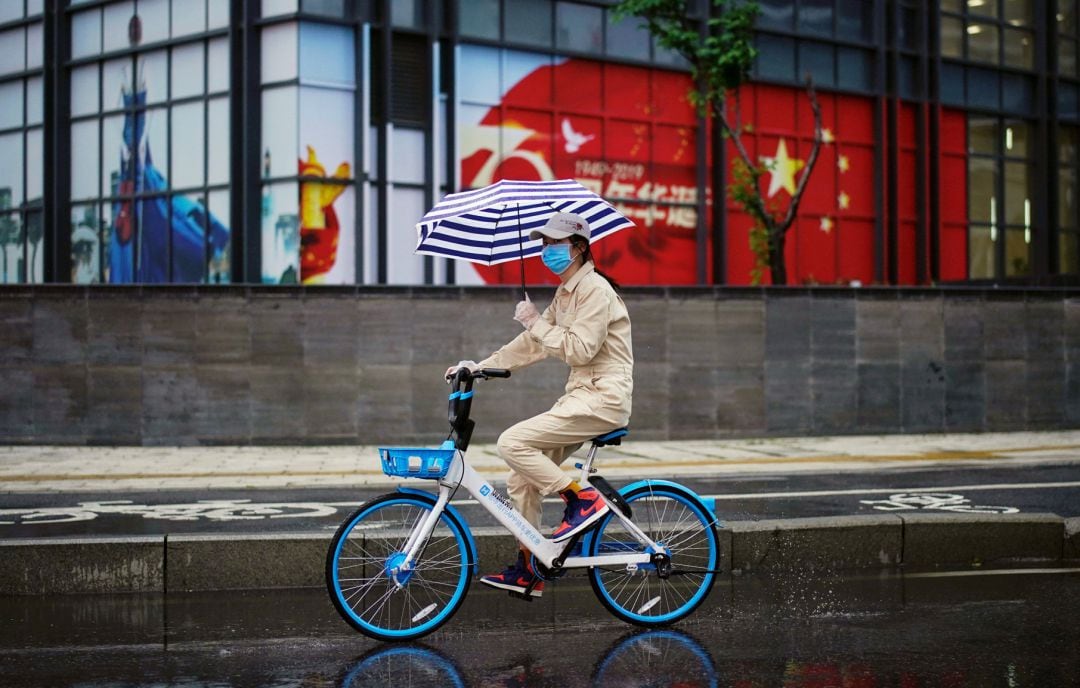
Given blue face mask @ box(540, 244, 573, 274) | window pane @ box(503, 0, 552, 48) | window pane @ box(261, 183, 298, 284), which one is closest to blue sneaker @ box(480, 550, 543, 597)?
blue face mask @ box(540, 244, 573, 274)

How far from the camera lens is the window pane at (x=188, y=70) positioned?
23.0 metres

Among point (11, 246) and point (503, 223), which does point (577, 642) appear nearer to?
point (503, 223)

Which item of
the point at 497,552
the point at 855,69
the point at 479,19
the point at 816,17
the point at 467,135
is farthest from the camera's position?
the point at 855,69

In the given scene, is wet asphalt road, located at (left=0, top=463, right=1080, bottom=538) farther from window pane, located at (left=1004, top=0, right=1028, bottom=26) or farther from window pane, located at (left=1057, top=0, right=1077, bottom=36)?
window pane, located at (left=1057, top=0, right=1077, bottom=36)

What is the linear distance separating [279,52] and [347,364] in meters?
8.09

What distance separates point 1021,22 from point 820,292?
17.2 metres

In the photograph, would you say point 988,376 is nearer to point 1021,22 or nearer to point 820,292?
point 820,292

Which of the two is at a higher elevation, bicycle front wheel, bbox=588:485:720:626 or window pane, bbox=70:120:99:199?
window pane, bbox=70:120:99:199

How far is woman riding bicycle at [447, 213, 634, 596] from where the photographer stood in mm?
6172

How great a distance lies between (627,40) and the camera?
25.4 meters

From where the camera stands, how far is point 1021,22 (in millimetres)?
31188

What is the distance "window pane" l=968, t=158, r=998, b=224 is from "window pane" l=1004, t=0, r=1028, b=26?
11.5 ft

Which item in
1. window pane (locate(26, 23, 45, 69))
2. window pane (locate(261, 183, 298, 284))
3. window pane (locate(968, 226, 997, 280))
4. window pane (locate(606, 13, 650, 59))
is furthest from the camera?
window pane (locate(968, 226, 997, 280))

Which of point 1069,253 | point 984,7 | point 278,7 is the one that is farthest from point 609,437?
point 1069,253
